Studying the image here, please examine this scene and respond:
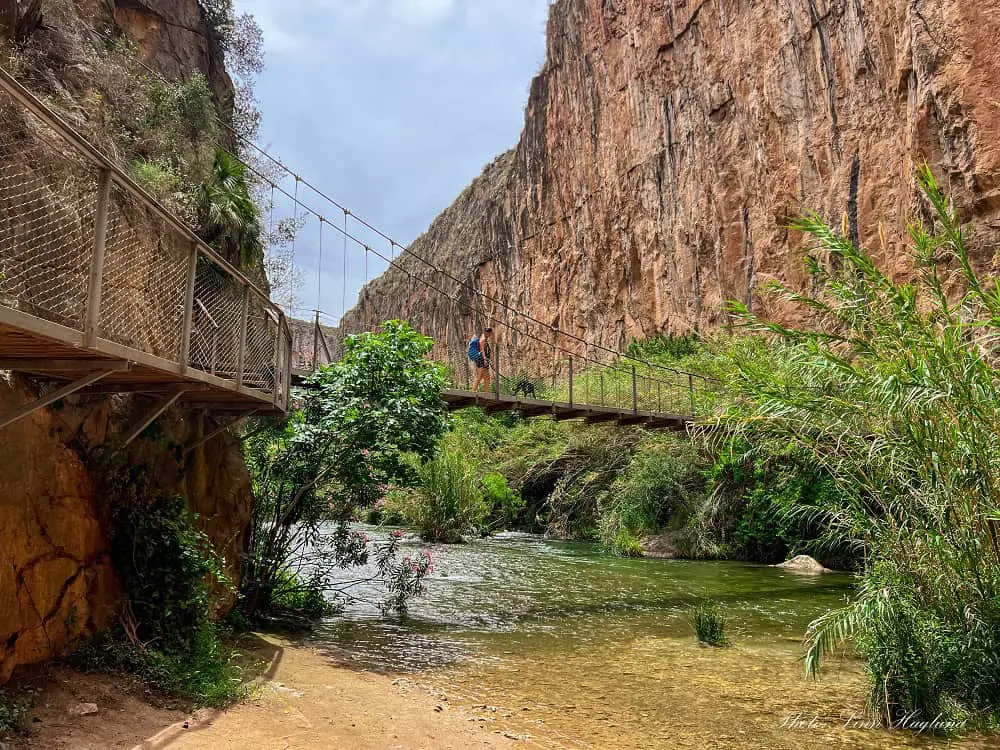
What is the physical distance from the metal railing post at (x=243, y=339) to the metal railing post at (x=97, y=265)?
1.49m

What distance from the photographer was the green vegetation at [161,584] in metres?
3.49

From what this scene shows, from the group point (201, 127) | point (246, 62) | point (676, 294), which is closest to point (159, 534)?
point (201, 127)

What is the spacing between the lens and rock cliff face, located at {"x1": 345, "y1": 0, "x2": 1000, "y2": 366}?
1121 cm

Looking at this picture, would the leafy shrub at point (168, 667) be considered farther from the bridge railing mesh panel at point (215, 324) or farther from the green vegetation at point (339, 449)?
the green vegetation at point (339, 449)

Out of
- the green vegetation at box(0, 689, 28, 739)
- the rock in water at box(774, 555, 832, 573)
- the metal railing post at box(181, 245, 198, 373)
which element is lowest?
the rock in water at box(774, 555, 832, 573)

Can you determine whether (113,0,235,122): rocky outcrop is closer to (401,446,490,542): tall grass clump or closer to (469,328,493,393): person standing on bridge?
(469,328,493,393): person standing on bridge

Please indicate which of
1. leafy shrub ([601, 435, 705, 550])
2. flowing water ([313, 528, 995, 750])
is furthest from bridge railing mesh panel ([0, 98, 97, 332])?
leafy shrub ([601, 435, 705, 550])

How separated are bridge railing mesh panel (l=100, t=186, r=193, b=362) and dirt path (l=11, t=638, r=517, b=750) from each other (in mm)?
1431

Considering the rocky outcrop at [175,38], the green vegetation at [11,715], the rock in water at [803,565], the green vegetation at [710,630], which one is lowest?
the rock in water at [803,565]

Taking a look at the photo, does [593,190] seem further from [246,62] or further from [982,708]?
[982,708]

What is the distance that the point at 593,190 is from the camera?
22.5 m

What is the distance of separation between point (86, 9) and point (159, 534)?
682cm

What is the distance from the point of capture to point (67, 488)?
11.2 ft

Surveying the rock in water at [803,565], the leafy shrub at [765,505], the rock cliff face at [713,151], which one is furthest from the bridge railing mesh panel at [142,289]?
the rock in water at [803,565]
